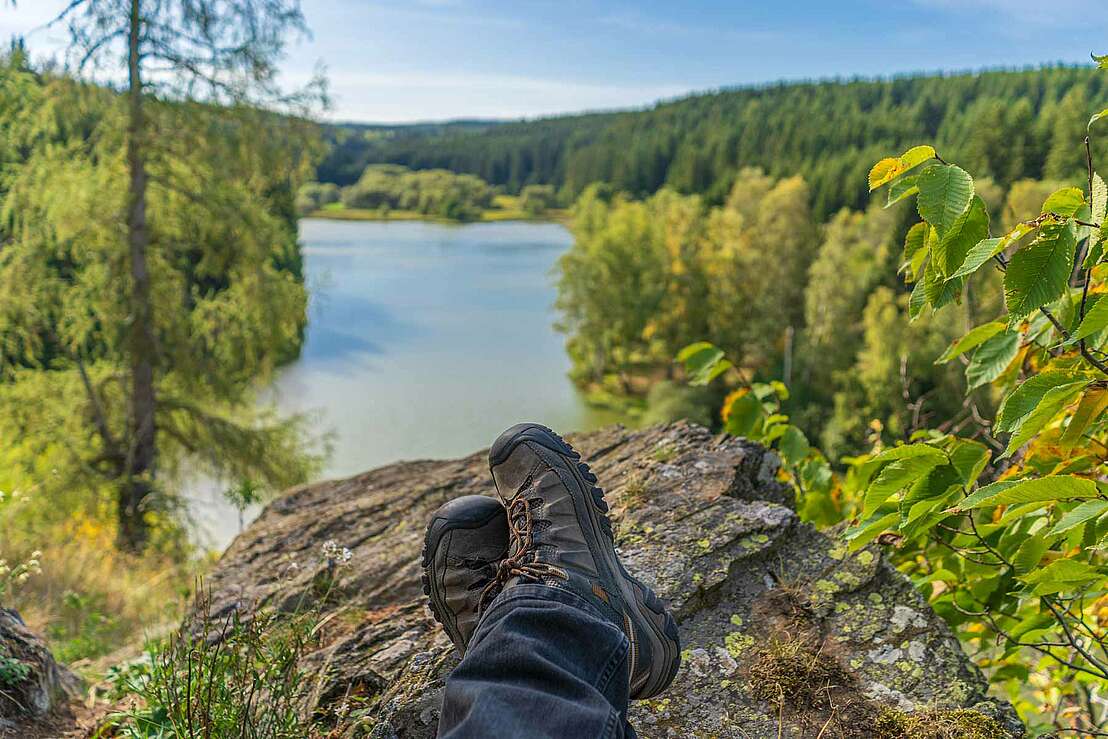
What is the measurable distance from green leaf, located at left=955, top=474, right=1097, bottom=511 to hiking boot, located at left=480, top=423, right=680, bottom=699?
0.68 m

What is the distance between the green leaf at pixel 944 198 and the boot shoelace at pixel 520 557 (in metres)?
0.95

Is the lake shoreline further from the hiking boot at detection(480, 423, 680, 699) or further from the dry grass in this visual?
the hiking boot at detection(480, 423, 680, 699)

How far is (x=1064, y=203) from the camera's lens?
3.84 ft

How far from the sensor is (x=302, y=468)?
8.02 metres

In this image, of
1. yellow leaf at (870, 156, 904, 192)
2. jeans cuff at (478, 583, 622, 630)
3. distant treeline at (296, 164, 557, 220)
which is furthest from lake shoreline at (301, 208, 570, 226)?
yellow leaf at (870, 156, 904, 192)

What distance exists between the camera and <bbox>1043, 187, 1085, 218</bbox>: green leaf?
3.83 feet

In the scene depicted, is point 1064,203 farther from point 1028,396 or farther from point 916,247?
point 916,247

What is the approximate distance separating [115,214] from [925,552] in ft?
24.1

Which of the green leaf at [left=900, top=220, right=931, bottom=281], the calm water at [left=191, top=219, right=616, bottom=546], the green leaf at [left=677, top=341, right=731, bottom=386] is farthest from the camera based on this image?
the calm water at [left=191, top=219, right=616, bottom=546]

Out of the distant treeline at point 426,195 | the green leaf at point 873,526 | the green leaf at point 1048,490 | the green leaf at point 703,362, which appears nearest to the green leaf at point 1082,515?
the green leaf at point 1048,490

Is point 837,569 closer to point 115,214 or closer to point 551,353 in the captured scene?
point 115,214

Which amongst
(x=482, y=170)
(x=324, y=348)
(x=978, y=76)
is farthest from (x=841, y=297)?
(x=482, y=170)

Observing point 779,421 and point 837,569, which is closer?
point 837,569

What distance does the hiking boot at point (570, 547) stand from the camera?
1.57m
